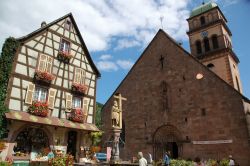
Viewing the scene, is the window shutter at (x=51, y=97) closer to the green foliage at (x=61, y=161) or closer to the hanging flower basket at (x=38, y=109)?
the hanging flower basket at (x=38, y=109)

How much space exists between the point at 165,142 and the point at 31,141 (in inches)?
413

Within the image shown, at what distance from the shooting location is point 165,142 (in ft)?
62.1

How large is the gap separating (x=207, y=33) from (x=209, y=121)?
14.1 m

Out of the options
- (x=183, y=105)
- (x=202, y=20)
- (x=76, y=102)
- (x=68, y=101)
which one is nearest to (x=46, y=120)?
(x=68, y=101)

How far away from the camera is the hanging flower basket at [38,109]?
45.0 feet

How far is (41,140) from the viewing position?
14484 mm

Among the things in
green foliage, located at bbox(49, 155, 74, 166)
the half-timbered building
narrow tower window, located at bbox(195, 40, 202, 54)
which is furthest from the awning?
narrow tower window, located at bbox(195, 40, 202, 54)

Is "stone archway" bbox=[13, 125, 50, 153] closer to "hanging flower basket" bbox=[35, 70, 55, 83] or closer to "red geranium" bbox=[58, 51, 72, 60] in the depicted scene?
"hanging flower basket" bbox=[35, 70, 55, 83]

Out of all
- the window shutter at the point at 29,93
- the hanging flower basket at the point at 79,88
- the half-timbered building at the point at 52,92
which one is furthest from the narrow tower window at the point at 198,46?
the window shutter at the point at 29,93

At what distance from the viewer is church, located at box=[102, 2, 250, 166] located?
16000mm

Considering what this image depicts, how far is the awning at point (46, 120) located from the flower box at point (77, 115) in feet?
0.92

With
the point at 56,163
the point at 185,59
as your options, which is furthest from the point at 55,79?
the point at 185,59

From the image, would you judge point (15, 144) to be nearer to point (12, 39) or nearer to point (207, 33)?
point (12, 39)

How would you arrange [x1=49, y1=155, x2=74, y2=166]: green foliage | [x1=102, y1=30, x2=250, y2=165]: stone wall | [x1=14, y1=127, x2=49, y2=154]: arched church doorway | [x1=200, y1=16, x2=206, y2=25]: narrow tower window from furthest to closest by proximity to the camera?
[x1=200, y1=16, x2=206, y2=25]: narrow tower window
[x1=102, y1=30, x2=250, y2=165]: stone wall
[x1=14, y1=127, x2=49, y2=154]: arched church doorway
[x1=49, y1=155, x2=74, y2=166]: green foliage
